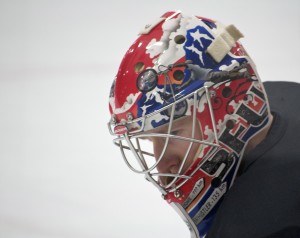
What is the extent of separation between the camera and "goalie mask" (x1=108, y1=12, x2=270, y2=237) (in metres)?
0.96

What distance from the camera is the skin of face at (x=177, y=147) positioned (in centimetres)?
99

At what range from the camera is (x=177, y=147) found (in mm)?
1024

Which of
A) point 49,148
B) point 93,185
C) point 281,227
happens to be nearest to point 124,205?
point 93,185

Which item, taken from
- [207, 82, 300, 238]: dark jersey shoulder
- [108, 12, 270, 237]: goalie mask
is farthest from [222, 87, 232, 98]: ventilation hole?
[207, 82, 300, 238]: dark jersey shoulder

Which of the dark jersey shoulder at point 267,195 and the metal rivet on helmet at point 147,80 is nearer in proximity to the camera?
the dark jersey shoulder at point 267,195

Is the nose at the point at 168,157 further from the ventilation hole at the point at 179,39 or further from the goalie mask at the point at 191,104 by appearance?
the ventilation hole at the point at 179,39

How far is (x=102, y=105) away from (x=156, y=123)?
3.49ft

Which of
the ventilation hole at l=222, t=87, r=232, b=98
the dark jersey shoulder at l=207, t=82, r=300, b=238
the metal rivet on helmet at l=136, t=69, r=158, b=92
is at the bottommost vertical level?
the dark jersey shoulder at l=207, t=82, r=300, b=238

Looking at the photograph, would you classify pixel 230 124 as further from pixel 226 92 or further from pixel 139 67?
pixel 139 67

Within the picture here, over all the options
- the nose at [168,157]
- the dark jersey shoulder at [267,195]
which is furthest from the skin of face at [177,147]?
the dark jersey shoulder at [267,195]

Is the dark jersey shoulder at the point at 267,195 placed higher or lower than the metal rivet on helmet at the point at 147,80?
lower

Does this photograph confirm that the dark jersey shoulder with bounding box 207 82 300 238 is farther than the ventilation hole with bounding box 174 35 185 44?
No

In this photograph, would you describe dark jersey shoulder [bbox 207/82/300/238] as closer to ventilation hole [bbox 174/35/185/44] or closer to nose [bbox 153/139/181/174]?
nose [bbox 153/139/181/174]

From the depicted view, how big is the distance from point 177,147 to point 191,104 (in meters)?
0.11
